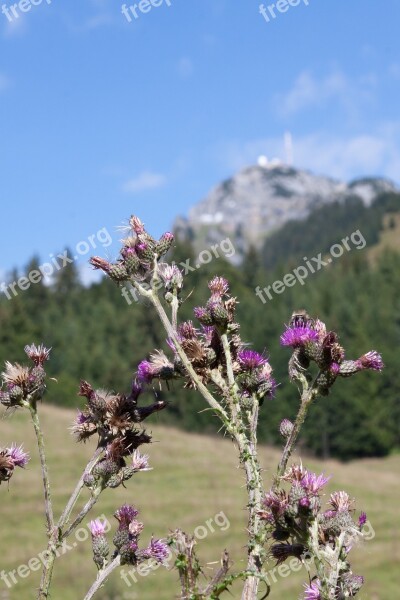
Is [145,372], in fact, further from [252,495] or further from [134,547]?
[252,495]

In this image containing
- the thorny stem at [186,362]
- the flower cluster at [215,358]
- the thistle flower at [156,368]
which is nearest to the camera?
the thorny stem at [186,362]

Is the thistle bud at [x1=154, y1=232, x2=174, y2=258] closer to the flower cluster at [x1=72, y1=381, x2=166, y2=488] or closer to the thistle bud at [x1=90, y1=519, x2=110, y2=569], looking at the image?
the flower cluster at [x1=72, y1=381, x2=166, y2=488]

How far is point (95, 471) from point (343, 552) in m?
0.88

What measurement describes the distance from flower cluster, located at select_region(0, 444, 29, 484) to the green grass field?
59.3 feet

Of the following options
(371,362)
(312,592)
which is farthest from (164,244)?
(312,592)

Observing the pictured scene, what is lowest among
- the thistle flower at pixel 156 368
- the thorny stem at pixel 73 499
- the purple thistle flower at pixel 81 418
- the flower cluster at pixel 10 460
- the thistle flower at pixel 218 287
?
the thorny stem at pixel 73 499

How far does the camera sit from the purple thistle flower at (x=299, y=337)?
111 inches

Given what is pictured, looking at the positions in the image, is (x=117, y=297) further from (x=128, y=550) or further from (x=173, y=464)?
(x=128, y=550)

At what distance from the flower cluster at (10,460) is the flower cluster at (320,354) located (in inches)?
38.8

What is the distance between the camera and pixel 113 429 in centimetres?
260

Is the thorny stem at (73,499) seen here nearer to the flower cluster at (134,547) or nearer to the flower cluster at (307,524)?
the flower cluster at (134,547)

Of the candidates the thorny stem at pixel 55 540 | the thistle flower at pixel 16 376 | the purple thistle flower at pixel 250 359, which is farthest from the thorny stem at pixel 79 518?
the purple thistle flower at pixel 250 359

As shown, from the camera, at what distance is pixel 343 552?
2.12m

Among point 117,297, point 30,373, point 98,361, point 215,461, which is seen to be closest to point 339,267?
point 117,297
